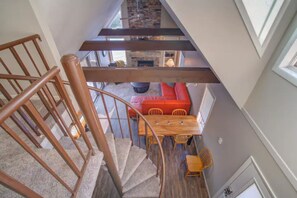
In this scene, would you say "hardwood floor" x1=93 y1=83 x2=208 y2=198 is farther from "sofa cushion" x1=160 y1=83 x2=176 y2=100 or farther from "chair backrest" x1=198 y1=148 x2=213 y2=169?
"sofa cushion" x1=160 y1=83 x2=176 y2=100

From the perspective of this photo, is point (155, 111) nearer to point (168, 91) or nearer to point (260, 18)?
point (168, 91)

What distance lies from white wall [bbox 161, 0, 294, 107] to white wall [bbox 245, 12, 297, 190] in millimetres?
124

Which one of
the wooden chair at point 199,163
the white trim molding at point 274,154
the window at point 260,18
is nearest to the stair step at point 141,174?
the wooden chair at point 199,163

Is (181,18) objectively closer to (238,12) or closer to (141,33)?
(238,12)

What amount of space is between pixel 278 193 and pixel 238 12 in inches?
87.2

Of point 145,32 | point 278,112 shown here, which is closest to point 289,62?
point 278,112

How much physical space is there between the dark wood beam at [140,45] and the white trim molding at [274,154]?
2235 millimetres

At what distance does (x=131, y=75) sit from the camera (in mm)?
2623

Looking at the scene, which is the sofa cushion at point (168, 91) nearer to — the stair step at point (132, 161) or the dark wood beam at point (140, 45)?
the dark wood beam at point (140, 45)

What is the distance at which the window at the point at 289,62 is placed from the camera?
1.55 m

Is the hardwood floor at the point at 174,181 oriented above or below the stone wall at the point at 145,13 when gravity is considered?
below

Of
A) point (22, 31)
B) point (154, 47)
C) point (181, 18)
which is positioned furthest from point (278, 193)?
point (22, 31)

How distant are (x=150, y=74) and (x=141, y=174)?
76.2 inches

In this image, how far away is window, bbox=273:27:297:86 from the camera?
5.10 feet
